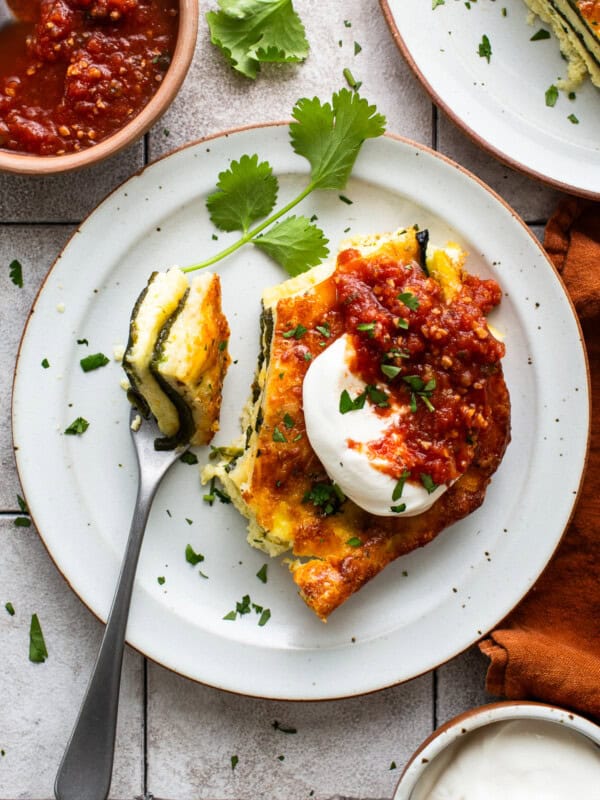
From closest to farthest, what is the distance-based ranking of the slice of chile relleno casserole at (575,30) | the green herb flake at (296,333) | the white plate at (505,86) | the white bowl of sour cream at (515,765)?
the green herb flake at (296,333) < the white bowl of sour cream at (515,765) < the white plate at (505,86) < the slice of chile relleno casserole at (575,30)

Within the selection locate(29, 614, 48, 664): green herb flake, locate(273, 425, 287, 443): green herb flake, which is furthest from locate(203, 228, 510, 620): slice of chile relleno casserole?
locate(29, 614, 48, 664): green herb flake

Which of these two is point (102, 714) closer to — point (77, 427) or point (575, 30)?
point (77, 427)

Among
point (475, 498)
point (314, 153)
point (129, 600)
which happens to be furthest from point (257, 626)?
point (314, 153)

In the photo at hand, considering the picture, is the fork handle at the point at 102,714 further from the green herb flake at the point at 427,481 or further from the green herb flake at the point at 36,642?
the green herb flake at the point at 427,481

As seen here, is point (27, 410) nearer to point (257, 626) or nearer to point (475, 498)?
point (257, 626)

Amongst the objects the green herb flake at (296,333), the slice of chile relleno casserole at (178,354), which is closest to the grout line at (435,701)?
the slice of chile relleno casserole at (178,354)

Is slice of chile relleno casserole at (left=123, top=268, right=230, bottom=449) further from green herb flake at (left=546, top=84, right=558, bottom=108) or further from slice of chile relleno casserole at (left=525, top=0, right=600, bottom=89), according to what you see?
slice of chile relleno casserole at (left=525, top=0, right=600, bottom=89)
